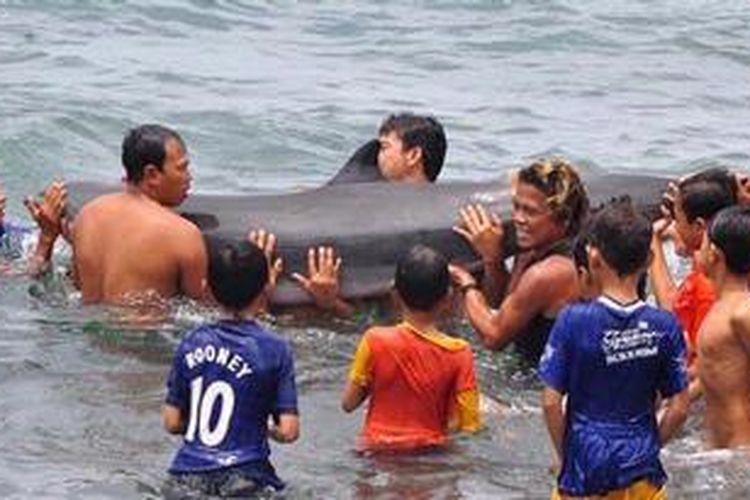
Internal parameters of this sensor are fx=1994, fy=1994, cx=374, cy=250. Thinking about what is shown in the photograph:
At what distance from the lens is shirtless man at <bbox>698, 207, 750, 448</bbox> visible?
26.9 feet

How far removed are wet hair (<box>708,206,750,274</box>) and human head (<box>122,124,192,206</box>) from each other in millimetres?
3482

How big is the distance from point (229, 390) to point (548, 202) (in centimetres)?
241

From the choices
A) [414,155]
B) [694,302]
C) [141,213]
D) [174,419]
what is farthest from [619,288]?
[414,155]

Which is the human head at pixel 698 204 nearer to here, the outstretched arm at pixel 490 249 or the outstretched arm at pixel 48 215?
the outstretched arm at pixel 490 249

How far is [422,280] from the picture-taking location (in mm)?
8266

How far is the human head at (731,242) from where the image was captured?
815cm

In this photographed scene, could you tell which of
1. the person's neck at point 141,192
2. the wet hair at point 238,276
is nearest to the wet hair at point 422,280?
the wet hair at point 238,276

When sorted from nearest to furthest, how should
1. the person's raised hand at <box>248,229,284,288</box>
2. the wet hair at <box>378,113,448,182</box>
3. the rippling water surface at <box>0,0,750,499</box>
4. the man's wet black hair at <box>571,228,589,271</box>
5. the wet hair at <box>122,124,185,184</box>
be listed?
the man's wet black hair at <box>571,228,589,271</box> → the rippling water surface at <box>0,0,750,499</box> → the wet hair at <box>122,124,185,184</box> → the person's raised hand at <box>248,229,284,288</box> → the wet hair at <box>378,113,448,182</box>

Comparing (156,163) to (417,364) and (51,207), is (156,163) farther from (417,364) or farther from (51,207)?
(417,364)

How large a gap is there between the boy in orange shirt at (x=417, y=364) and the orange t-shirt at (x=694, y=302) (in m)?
1.35

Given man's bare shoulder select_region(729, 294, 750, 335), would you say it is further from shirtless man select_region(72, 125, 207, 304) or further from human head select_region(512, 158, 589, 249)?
shirtless man select_region(72, 125, 207, 304)

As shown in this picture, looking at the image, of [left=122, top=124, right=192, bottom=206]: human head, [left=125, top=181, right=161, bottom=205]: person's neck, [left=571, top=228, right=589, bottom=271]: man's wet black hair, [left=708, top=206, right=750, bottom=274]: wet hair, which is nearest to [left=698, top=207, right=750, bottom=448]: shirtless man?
[left=708, top=206, right=750, bottom=274]: wet hair

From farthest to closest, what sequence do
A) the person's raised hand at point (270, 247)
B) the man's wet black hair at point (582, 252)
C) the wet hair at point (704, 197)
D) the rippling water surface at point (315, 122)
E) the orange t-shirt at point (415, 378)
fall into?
the person's raised hand at point (270, 247), the wet hair at point (704, 197), the rippling water surface at point (315, 122), the orange t-shirt at point (415, 378), the man's wet black hair at point (582, 252)

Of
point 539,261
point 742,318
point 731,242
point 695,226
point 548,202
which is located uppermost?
point 731,242
